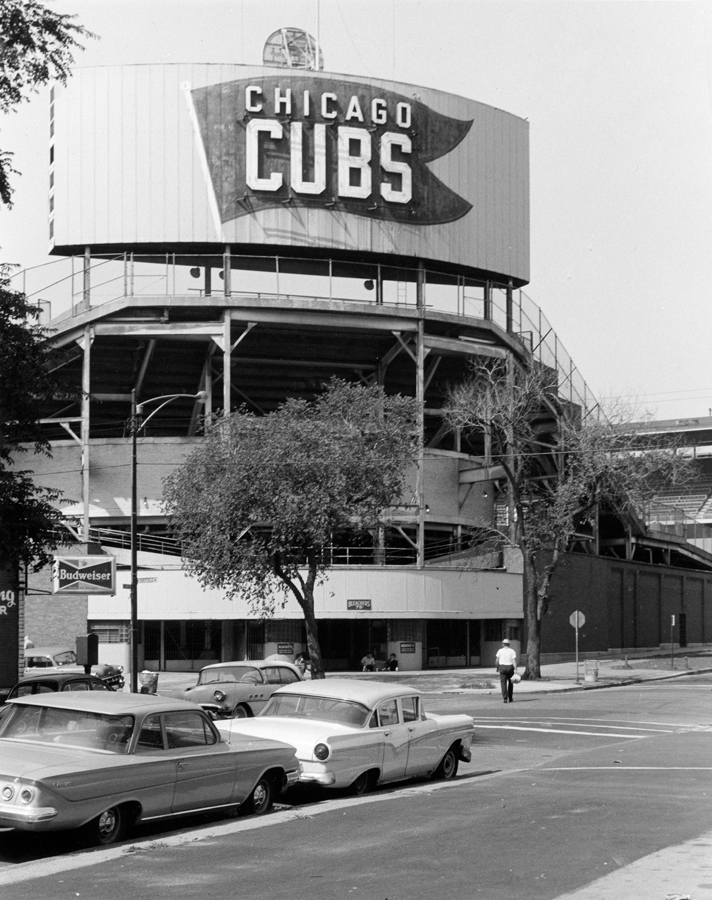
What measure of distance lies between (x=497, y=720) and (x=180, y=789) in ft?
53.5

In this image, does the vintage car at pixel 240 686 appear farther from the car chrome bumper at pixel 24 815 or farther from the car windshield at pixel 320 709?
the car chrome bumper at pixel 24 815

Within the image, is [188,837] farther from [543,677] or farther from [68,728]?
[543,677]

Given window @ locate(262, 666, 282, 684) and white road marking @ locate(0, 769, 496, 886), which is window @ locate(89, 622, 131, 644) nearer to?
window @ locate(262, 666, 282, 684)

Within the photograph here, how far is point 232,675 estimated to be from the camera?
25719 millimetres

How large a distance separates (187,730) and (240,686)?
1250 centimetres

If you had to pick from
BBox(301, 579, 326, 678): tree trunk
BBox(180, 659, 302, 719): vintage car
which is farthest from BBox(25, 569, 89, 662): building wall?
BBox(180, 659, 302, 719): vintage car

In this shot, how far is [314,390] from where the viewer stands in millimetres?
58281

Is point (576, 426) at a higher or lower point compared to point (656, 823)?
higher

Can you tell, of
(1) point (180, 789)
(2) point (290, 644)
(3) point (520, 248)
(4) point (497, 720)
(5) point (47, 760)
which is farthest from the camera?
(3) point (520, 248)

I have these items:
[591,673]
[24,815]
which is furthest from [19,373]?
[591,673]

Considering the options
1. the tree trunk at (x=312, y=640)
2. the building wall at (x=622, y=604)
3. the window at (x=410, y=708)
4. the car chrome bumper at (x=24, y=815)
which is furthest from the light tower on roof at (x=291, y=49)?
the car chrome bumper at (x=24, y=815)

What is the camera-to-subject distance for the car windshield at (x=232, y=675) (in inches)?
1005

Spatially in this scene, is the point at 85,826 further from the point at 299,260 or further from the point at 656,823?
the point at 299,260

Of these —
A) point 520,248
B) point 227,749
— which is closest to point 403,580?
point 520,248
